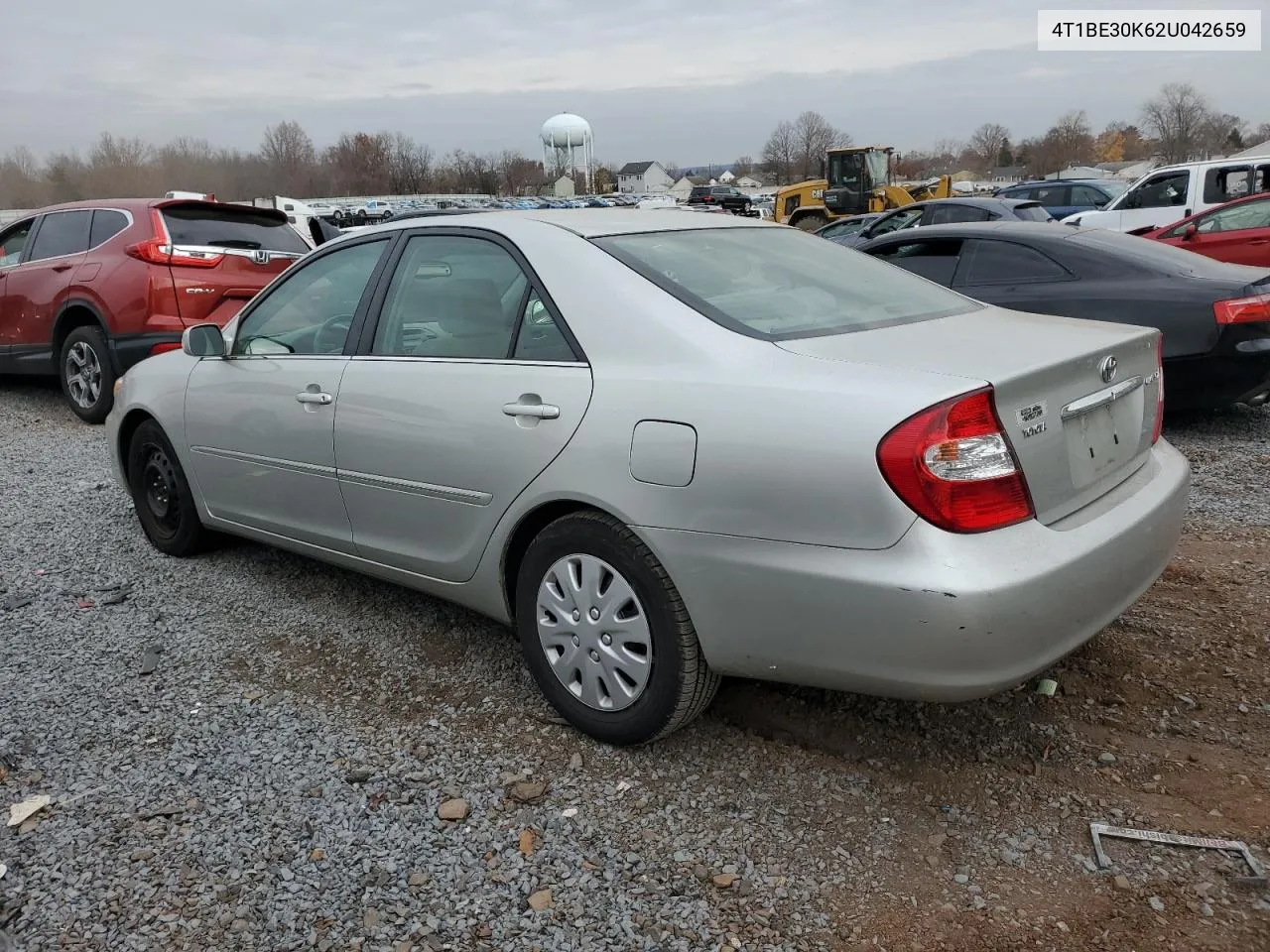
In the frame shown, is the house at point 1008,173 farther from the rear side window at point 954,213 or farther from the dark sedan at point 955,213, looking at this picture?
the rear side window at point 954,213

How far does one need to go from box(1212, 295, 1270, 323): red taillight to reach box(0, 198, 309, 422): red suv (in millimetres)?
6687

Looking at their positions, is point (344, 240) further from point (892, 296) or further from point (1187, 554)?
point (1187, 554)

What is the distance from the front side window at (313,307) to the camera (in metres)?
3.71

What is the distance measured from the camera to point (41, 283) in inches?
322

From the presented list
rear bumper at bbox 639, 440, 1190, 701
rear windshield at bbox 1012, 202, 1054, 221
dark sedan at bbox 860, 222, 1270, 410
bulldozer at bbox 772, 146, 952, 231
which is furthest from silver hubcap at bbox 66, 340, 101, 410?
bulldozer at bbox 772, 146, 952, 231

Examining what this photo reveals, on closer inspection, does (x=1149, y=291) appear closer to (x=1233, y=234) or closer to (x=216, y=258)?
(x=1233, y=234)

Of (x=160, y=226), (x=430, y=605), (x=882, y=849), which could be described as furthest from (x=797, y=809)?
(x=160, y=226)

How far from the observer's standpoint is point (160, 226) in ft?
24.9

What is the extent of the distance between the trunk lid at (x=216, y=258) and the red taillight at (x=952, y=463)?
6.36 metres

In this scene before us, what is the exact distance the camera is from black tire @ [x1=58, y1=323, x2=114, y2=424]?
773 cm

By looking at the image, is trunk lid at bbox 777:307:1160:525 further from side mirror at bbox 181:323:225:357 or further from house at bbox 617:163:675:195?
house at bbox 617:163:675:195

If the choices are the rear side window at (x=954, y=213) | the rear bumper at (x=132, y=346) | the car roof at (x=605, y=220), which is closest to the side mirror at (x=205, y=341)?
the car roof at (x=605, y=220)

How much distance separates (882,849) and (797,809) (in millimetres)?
257

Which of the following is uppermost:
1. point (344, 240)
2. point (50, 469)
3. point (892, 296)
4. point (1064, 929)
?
point (344, 240)
